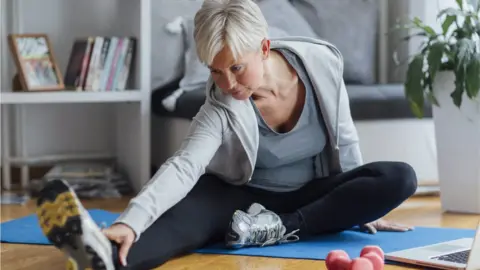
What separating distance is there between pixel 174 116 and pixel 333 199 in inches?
45.6

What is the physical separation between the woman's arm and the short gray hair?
0.18 meters

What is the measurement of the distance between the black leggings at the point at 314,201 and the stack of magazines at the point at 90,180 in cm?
106

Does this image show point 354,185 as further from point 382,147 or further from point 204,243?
point 382,147

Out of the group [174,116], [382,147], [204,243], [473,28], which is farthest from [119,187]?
[473,28]

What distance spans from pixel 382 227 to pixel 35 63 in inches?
56.7

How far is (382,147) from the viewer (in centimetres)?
310

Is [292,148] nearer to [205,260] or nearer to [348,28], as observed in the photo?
[205,260]

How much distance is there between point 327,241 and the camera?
2.16 meters

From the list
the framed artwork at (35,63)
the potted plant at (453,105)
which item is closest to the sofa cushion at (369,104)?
the potted plant at (453,105)

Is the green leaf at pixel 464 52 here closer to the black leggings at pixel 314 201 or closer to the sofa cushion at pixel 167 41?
the black leggings at pixel 314 201

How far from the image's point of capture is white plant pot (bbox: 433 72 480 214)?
2.68 meters

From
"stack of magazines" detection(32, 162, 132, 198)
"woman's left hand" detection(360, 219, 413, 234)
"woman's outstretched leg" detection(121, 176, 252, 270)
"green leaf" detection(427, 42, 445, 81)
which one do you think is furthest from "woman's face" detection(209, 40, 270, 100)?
"stack of magazines" detection(32, 162, 132, 198)

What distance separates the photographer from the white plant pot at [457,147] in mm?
2676

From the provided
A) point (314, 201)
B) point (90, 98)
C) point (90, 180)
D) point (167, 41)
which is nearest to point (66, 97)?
point (90, 98)
